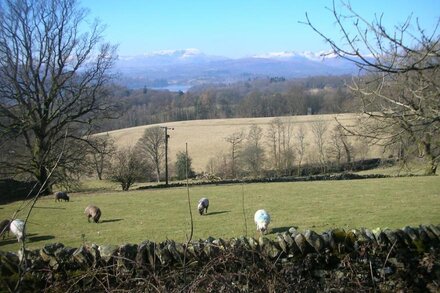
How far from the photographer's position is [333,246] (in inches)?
287

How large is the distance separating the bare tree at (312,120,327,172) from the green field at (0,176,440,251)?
35.0m

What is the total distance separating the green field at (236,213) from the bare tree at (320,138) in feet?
115

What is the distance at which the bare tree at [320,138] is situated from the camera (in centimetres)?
6320

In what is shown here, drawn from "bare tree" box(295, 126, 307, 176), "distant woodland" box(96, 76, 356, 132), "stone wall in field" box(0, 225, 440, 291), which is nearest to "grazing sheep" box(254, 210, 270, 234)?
"stone wall in field" box(0, 225, 440, 291)

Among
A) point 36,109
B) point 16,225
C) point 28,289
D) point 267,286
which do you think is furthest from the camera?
point 36,109

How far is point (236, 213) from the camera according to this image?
19.0 m

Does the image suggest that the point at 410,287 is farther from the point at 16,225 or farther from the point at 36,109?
the point at 36,109

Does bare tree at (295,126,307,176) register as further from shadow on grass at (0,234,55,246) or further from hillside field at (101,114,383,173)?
shadow on grass at (0,234,55,246)

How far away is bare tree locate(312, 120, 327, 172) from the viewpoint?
63.2m

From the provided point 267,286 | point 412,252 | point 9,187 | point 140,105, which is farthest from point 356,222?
point 140,105

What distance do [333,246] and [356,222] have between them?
28.1 feet

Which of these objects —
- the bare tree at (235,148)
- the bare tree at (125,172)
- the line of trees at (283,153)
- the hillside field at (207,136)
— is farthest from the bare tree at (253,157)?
the bare tree at (125,172)

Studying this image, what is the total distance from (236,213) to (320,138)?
5234 cm

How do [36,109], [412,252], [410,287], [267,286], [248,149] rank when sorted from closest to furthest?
[267,286] < [410,287] < [412,252] < [36,109] < [248,149]
